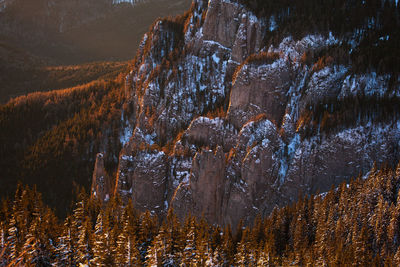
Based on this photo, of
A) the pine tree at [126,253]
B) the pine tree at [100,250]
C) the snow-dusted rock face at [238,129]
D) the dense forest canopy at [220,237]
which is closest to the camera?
the pine tree at [100,250]

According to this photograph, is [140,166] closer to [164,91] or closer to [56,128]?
[164,91]

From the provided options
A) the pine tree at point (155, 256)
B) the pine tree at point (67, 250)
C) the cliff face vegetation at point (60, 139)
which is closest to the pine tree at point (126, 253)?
the pine tree at point (155, 256)

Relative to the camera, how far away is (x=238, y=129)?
316 ft

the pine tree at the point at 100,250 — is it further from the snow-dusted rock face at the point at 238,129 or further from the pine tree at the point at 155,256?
the snow-dusted rock face at the point at 238,129

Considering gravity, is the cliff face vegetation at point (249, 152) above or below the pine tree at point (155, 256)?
above

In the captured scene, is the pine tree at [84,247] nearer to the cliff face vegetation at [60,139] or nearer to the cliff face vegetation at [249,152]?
the cliff face vegetation at [249,152]

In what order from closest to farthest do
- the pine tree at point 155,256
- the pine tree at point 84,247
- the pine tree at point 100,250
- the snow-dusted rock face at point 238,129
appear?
the pine tree at point 100,250, the pine tree at point 84,247, the pine tree at point 155,256, the snow-dusted rock face at point 238,129

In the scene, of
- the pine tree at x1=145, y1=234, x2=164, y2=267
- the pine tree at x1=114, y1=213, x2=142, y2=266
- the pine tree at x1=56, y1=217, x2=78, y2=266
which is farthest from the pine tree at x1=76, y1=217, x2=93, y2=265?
the pine tree at x1=145, y1=234, x2=164, y2=267

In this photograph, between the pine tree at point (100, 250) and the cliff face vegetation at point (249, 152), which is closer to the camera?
the pine tree at point (100, 250)

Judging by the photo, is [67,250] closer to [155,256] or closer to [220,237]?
[155,256]

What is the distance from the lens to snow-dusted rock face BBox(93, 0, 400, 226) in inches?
3356

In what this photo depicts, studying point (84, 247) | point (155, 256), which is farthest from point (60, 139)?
point (155, 256)

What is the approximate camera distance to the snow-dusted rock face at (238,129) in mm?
85250

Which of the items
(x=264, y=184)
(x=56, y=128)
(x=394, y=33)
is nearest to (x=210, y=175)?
(x=264, y=184)
